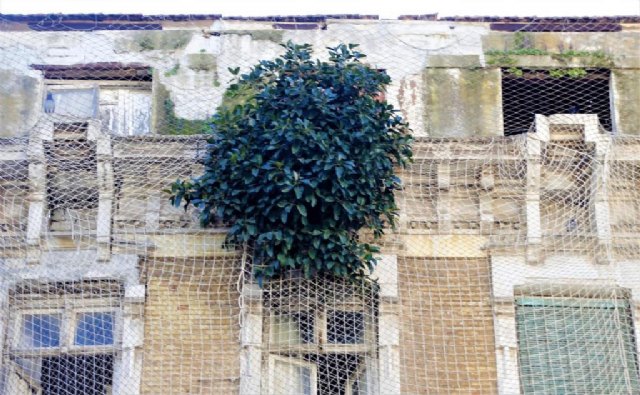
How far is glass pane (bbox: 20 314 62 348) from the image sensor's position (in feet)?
39.2

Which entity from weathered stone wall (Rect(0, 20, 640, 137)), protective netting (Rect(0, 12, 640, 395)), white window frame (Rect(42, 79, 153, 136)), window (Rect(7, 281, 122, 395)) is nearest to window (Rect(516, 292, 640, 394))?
protective netting (Rect(0, 12, 640, 395))

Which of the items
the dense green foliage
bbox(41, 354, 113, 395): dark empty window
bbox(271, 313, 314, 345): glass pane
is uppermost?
the dense green foliage

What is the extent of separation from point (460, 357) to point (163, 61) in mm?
4504

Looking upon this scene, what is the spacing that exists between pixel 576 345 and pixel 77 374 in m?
4.86

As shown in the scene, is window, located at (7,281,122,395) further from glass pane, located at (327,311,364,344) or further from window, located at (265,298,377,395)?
glass pane, located at (327,311,364,344)

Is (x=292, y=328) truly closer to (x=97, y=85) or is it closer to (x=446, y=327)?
(x=446, y=327)

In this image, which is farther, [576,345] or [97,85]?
[97,85]

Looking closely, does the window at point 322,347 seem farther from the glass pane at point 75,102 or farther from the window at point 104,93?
the glass pane at point 75,102

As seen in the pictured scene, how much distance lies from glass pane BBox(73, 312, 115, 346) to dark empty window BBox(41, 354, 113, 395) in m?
0.15

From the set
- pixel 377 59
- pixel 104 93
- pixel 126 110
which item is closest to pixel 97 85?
pixel 104 93

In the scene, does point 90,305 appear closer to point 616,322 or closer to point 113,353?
point 113,353

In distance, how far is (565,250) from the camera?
12.3 meters

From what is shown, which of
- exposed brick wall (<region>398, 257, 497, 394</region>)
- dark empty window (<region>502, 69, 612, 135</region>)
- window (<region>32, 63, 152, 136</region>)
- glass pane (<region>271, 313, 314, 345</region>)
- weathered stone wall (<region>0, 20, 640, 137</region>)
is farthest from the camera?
dark empty window (<region>502, 69, 612, 135</region>)

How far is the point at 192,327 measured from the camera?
11.9 metres
